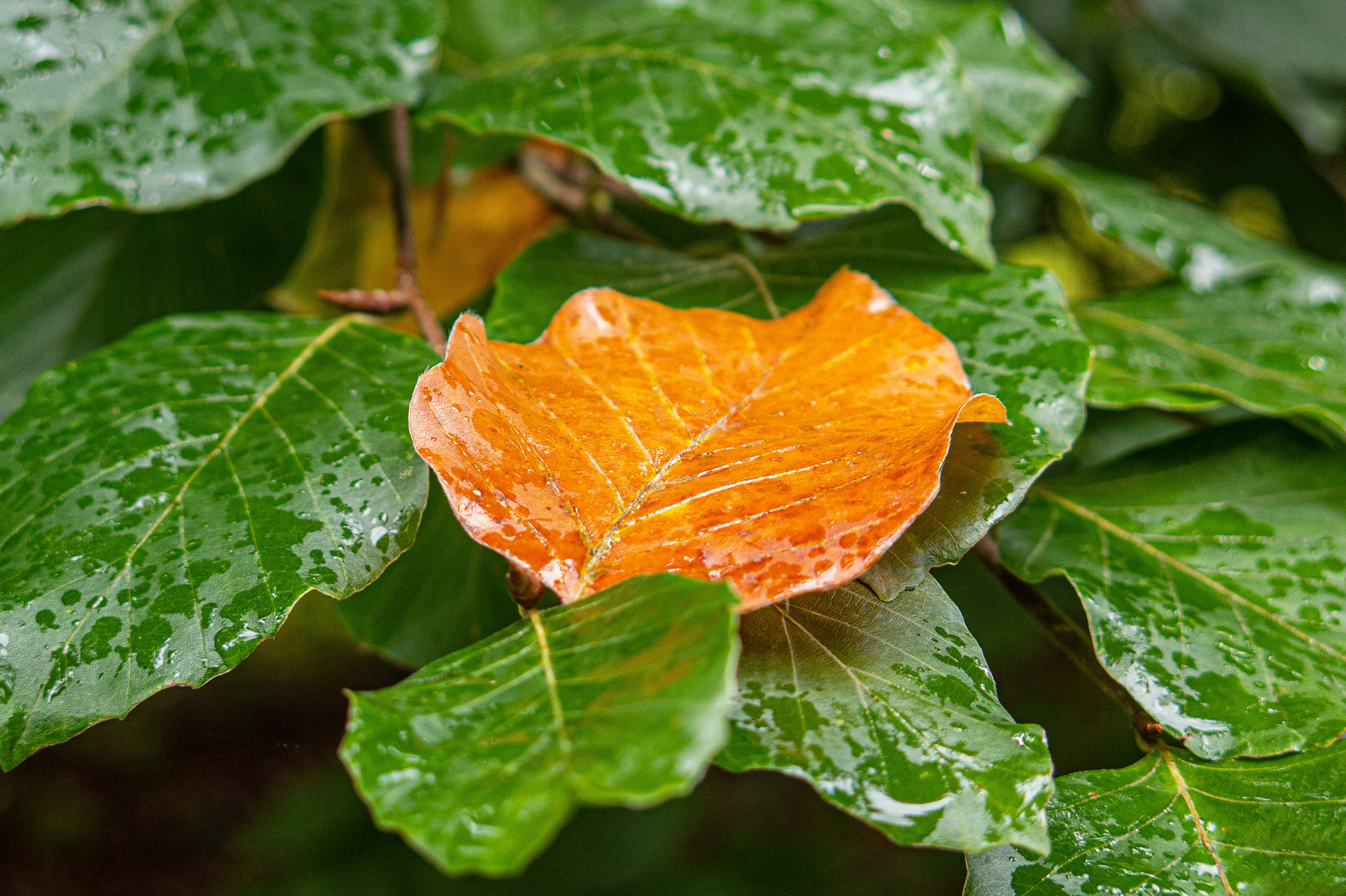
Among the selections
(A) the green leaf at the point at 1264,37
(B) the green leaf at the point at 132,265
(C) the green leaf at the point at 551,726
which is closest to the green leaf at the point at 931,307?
(C) the green leaf at the point at 551,726

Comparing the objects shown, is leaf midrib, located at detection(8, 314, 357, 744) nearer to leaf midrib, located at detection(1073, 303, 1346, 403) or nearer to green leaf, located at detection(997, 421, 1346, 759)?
green leaf, located at detection(997, 421, 1346, 759)

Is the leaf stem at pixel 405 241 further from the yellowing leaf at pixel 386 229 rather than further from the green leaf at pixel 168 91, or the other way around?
the yellowing leaf at pixel 386 229

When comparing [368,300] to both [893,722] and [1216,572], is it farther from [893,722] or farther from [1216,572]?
[1216,572]

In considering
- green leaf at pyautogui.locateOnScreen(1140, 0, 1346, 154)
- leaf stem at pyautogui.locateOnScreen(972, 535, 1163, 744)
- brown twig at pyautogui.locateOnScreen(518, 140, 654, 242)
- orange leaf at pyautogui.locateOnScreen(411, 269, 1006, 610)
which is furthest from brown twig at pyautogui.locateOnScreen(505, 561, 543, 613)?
green leaf at pyautogui.locateOnScreen(1140, 0, 1346, 154)

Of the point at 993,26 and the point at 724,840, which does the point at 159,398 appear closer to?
the point at 993,26

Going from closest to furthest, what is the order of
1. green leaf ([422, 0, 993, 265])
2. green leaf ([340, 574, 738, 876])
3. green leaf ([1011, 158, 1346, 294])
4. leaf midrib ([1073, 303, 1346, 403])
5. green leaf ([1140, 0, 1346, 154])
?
green leaf ([340, 574, 738, 876]), green leaf ([422, 0, 993, 265]), leaf midrib ([1073, 303, 1346, 403]), green leaf ([1011, 158, 1346, 294]), green leaf ([1140, 0, 1346, 154])

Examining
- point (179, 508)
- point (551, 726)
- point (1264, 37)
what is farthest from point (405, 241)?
point (1264, 37)
